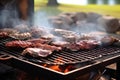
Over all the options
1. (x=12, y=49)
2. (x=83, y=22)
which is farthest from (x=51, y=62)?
(x=83, y=22)

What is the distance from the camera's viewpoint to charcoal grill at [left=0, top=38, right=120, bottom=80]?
3061 mm

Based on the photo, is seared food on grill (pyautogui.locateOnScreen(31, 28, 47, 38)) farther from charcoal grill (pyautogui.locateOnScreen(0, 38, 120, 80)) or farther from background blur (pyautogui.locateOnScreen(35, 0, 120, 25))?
background blur (pyautogui.locateOnScreen(35, 0, 120, 25))

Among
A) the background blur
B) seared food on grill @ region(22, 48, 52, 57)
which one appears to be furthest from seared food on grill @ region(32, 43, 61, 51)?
the background blur

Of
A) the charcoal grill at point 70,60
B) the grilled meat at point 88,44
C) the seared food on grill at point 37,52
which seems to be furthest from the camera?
the grilled meat at point 88,44

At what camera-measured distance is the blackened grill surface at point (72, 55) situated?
11.6ft

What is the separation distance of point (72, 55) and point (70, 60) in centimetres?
25

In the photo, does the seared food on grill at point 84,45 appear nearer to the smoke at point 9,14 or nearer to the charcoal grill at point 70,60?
the charcoal grill at point 70,60

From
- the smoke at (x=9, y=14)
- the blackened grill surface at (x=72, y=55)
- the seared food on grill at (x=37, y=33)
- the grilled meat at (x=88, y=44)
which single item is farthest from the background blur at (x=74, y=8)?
the blackened grill surface at (x=72, y=55)

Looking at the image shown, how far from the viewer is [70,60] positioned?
358 cm

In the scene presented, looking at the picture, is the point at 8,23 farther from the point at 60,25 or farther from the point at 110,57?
the point at 60,25

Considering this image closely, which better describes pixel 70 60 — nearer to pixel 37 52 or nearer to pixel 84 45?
pixel 37 52

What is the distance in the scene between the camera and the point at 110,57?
3717mm

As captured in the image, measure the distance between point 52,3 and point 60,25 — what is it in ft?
49.3

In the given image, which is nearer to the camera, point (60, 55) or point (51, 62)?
point (51, 62)
